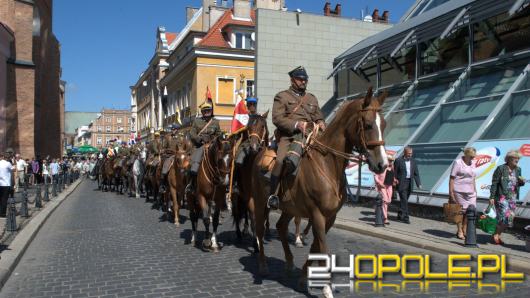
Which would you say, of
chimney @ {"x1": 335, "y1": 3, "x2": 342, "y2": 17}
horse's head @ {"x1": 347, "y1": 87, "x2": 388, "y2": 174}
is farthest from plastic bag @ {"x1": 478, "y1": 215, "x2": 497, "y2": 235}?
chimney @ {"x1": 335, "y1": 3, "x2": 342, "y2": 17}

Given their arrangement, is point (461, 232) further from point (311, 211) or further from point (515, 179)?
point (311, 211)

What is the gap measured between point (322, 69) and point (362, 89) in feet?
9.67

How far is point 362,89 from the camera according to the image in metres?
22.0

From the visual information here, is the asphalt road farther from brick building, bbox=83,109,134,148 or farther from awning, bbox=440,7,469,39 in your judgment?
brick building, bbox=83,109,134,148

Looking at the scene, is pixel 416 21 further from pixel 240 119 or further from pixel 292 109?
pixel 292 109

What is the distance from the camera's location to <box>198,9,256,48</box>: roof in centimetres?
3450

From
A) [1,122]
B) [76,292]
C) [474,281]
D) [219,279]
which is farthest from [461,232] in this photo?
[1,122]

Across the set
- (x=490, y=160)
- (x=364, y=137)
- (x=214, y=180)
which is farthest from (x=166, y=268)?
(x=490, y=160)

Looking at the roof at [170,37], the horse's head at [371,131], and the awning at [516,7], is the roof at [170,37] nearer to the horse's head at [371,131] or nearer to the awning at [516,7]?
the awning at [516,7]

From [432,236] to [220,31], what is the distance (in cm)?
2994

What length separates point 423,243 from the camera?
8453 mm

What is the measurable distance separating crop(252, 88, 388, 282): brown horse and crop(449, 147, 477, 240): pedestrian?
4501mm

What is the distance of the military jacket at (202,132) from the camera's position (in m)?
9.16

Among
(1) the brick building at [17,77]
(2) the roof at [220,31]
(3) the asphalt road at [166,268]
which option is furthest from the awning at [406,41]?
(1) the brick building at [17,77]
